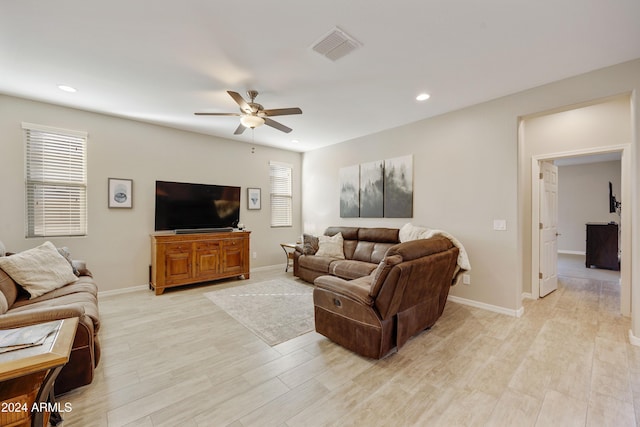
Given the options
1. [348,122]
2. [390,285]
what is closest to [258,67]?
[348,122]

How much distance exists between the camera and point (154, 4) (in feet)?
6.18

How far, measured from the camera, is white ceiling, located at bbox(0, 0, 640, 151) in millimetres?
1936

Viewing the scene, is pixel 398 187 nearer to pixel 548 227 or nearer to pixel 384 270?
pixel 548 227

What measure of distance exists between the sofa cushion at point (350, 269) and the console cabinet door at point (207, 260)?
2.03 meters

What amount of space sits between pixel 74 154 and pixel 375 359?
15.8ft

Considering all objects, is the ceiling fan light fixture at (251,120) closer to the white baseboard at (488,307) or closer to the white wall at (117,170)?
the white wall at (117,170)

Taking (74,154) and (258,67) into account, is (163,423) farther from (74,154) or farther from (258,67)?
(74,154)

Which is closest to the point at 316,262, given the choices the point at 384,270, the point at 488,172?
the point at 384,270

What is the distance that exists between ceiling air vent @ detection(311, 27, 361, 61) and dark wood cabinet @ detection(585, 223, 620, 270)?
7.07 metres

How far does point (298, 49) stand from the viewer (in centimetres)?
240

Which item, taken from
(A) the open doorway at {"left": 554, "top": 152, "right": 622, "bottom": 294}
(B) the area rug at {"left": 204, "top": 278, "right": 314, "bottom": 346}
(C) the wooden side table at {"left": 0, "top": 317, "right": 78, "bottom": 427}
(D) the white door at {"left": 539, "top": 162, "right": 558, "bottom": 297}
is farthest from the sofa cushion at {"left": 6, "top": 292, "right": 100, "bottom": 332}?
(A) the open doorway at {"left": 554, "top": 152, "right": 622, "bottom": 294}

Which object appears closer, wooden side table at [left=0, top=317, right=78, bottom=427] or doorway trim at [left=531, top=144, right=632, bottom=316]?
wooden side table at [left=0, top=317, right=78, bottom=427]

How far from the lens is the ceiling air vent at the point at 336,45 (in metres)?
2.18

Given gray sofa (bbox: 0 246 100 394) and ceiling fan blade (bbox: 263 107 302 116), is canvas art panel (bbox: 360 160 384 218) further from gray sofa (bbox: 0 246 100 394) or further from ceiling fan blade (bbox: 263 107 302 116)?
gray sofa (bbox: 0 246 100 394)
